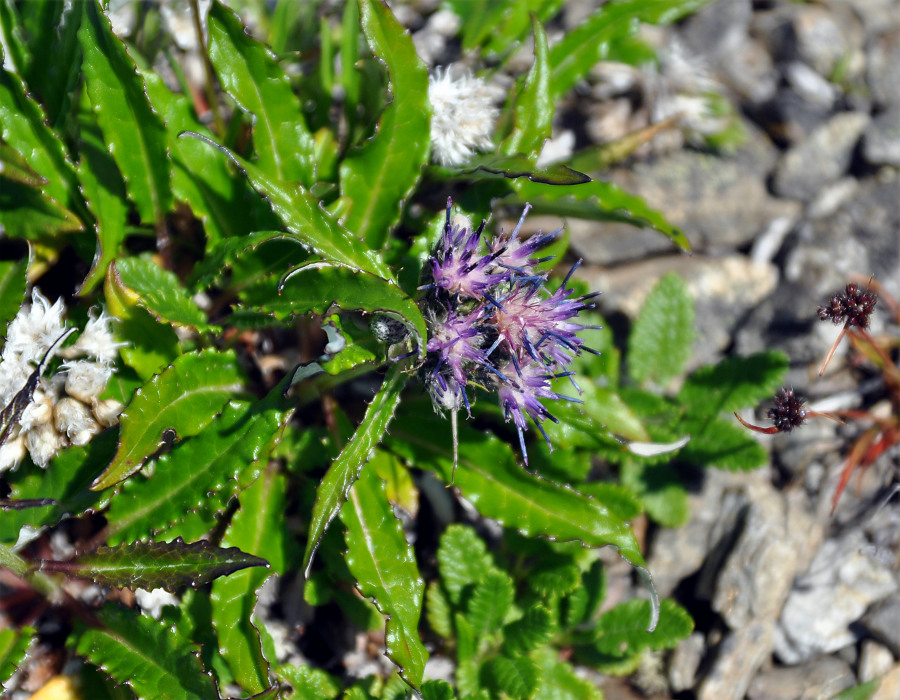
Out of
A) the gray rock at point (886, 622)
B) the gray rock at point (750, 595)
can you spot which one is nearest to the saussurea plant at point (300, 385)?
the gray rock at point (750, 595)

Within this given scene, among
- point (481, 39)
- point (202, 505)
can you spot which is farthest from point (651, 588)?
point (481, 39)

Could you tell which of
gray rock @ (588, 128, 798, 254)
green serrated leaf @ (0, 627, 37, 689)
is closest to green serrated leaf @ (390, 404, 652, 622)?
green serrated leaf @ (0, 627, 37, 689)

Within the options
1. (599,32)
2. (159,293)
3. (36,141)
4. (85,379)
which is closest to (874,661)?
(599,32)

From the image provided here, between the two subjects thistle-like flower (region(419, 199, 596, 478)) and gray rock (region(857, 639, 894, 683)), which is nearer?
thistle-like flower (region(419, 199, 596, 478))

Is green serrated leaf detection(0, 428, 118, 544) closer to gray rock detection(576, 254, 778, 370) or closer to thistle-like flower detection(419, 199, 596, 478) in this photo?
thistle-like flower detection(419, 199, 596, 478)

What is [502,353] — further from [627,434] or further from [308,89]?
[308,89]
